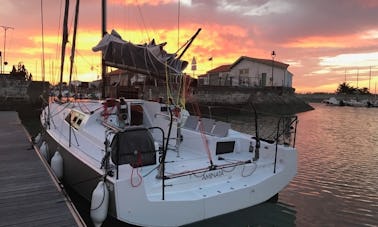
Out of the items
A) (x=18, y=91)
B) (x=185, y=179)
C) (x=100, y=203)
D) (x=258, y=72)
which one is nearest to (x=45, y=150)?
(x=100, y=203)

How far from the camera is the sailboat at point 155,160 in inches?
209

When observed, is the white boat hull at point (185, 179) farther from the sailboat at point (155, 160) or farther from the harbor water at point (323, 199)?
the harbor water at point (323, 199)

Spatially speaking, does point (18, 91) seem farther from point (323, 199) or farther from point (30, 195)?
point (323, 199)

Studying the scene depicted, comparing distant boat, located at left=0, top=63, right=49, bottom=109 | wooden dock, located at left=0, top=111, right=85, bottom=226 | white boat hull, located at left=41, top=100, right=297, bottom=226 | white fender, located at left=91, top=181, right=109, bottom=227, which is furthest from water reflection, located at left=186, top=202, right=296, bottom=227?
distant boat, located at left=0, top=63, right=49, bottom=109

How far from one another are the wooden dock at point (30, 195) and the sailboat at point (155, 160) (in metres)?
0.47

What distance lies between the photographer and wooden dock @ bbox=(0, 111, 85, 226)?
522cm

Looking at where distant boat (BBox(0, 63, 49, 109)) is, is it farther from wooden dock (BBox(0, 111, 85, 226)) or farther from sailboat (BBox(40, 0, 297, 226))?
sailboat (BBox(40, 0, 297, 226))

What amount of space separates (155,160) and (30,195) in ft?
8.17

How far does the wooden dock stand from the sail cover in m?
3.46

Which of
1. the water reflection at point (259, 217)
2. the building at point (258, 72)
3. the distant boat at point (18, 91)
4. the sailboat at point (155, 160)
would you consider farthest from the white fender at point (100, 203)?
the building at point (258, 72)

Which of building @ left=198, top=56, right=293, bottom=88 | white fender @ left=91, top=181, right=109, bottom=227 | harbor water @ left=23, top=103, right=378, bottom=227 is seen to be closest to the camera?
white fender @ left=91, top=181, right=109, bottom=227

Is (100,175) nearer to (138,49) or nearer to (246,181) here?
(246,181)

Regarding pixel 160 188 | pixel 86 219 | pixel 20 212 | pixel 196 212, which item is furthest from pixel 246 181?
pixel 20 212

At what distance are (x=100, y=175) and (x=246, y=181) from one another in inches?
114
